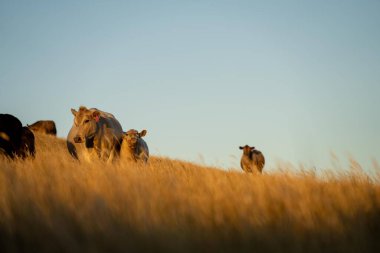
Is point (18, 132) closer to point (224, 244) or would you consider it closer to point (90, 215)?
point (90, 215)

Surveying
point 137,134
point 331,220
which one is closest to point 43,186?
point 331,220

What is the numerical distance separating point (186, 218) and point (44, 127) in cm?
4187

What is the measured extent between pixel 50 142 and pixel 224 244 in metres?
29.3

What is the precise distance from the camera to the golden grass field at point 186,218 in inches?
115

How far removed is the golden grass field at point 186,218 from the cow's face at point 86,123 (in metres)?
6.82

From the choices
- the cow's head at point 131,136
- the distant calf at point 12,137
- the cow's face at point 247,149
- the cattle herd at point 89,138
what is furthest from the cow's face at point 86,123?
the cow's face at point 247,149

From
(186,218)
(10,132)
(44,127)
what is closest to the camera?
(186,218)

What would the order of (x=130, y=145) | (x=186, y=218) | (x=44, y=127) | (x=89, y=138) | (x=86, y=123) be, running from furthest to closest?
(x=44, y=127) < (x=130, y=145) < (x=89, y=138) < (x=86, y=123) < (x=186, y=218)

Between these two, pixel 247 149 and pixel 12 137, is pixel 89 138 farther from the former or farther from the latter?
pixel 247 149

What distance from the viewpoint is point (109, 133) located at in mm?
12539

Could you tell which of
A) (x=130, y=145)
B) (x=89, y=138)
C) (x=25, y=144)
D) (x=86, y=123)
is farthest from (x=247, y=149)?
(x=25, y=144)

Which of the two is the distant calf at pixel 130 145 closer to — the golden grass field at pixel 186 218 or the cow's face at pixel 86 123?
the cow's face at pixel 86 123

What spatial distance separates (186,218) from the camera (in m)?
3.40

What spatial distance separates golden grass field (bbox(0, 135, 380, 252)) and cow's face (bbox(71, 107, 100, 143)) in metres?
6.82
